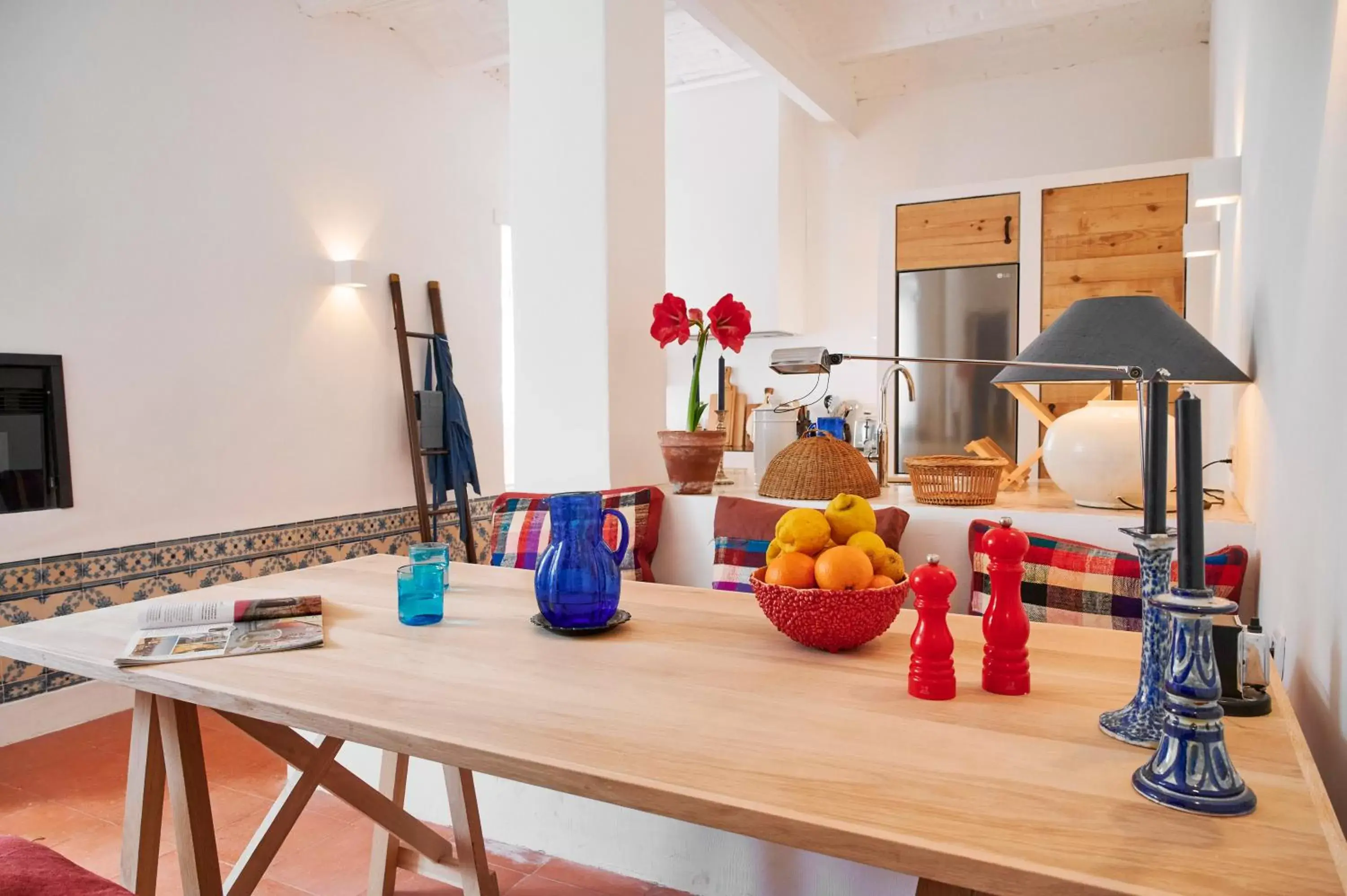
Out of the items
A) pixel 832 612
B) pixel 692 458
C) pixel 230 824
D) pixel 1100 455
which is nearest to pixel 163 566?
pixel 230 824

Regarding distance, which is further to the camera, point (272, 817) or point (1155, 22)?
point (1155, 22)

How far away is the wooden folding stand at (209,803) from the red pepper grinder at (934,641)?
103cm

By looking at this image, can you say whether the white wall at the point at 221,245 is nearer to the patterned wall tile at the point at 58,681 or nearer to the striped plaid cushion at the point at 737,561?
the patterned wall tile at the point at 58,681

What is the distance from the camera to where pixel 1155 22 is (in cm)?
456

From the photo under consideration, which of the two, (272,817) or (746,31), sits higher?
(746,31)

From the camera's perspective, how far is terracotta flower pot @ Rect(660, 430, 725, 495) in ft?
8.61

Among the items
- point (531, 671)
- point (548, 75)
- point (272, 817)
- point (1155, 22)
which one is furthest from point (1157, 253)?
point (272, 817)

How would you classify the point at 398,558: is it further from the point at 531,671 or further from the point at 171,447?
the point at 171,447

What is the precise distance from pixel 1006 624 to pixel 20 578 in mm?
3413

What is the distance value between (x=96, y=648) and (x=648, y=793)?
107 cm

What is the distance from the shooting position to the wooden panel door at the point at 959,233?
445 centimetres

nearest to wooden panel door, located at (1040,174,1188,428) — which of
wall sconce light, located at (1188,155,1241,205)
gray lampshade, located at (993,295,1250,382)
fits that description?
wall sconce light, located at (1188,155,1241,205)

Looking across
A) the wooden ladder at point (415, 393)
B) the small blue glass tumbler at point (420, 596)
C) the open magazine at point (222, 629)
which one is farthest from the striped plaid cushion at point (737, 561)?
the wooden ladder at point (415, 393)

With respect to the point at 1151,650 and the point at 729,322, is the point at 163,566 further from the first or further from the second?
the point at 1151,650
